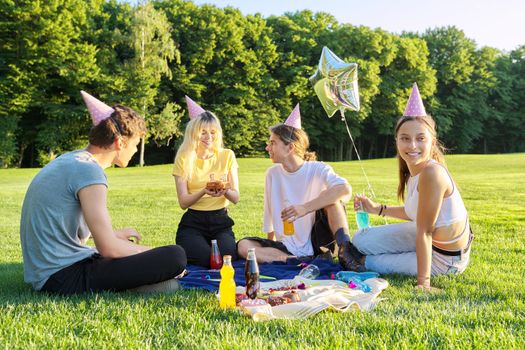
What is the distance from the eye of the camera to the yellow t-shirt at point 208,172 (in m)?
5.68

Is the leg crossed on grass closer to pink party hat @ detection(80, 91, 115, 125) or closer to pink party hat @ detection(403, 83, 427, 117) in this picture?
pink party hat @ detection(80, 91, 115, 125)

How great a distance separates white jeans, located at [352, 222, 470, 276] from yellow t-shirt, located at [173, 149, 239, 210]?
168cm

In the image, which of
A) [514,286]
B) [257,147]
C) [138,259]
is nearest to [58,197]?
[138,259]

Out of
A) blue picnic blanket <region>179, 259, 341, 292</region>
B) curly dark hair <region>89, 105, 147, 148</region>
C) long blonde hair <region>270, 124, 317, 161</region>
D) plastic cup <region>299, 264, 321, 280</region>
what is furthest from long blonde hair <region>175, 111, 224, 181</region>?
plastic cup <region>299, 264, 321, 280</region>

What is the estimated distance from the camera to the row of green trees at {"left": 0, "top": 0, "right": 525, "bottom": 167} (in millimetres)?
31516

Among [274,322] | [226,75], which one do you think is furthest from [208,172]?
[226,75]

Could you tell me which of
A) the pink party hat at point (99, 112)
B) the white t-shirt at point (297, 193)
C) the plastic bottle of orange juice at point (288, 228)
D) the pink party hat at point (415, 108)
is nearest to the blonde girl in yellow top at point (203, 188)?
the white t-shirt at point (297, 193)

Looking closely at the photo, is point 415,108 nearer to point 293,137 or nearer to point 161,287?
point 293,137

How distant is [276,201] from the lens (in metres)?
5.71

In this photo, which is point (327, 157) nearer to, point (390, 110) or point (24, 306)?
point (390, 110)

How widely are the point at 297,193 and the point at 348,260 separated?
1029 millimetres

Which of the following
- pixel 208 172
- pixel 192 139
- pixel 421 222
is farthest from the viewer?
pixel 208 172

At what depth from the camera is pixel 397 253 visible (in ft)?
15.9

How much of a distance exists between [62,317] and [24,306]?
0.43 m
